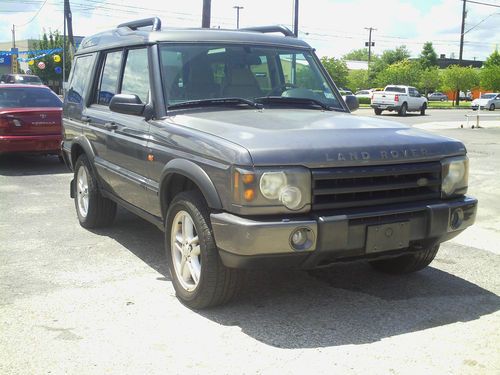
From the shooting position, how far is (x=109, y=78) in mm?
5781

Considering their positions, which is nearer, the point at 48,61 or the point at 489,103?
the point at 489,103

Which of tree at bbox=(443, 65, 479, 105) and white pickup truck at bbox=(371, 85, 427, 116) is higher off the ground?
tree at bbox=(443, 65, 479, 105)

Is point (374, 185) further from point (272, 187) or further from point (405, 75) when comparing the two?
point (405, 75)

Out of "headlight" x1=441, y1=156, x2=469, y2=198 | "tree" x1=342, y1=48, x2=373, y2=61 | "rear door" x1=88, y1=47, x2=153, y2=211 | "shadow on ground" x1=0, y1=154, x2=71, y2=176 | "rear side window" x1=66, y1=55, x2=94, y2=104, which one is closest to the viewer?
"headlight" x1=441, y1=156, x2=469, y2=198

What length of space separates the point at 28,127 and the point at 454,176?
8494 millimetres

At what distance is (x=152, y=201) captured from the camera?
4699mm

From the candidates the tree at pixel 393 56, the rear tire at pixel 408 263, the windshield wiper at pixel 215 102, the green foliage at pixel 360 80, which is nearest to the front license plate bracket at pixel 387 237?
the rear tire at pixel 408 263

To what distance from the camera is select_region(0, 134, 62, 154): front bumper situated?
34.4ft

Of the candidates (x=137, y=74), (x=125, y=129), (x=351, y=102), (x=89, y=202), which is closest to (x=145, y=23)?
(x=137, y=74)

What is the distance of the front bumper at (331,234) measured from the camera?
348 cm

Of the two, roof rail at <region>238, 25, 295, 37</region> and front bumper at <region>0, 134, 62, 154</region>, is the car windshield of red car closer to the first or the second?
front bumper at <region>0, 134, 62, 154</region>

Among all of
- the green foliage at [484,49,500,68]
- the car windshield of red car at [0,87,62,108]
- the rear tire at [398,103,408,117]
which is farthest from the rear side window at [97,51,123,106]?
the green foliage at [484,49,500,68]

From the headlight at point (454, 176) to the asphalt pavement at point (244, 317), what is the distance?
0.82m

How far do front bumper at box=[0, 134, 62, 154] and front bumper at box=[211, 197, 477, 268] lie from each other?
785cm
